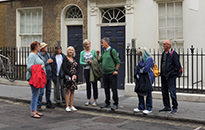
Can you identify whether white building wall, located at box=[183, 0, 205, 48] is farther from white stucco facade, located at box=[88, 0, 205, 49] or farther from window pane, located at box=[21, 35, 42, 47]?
window pane, located at box=[21, 35, 42, 47]

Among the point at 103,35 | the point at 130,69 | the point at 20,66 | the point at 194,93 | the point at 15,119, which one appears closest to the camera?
the point at 15,119

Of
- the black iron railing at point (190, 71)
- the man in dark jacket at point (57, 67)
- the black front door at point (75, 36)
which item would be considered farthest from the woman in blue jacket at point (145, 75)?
the black front door at point (75, 36)

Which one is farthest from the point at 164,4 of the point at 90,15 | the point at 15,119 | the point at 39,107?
the point at 15,119

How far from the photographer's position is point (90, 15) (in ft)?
43.5

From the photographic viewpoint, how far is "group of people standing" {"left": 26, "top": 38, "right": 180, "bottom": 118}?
26.8 feet

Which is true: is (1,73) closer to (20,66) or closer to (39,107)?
(20,66)

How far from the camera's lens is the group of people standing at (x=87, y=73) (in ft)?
26.8

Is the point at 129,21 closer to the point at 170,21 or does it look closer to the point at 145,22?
the point at 145,22

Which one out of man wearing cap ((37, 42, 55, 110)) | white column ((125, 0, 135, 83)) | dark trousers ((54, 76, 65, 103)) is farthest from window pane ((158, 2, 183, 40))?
man wearing cap ((37, 42, 55, 110))

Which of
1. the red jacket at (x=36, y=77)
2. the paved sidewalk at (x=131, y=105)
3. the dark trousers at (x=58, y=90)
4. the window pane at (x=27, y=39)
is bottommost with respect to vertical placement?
the paved sidewalk at (x=131, y=105)

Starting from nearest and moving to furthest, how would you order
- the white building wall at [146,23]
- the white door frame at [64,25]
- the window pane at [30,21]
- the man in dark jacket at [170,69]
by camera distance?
the man in dark jacket at [170,69] < the white building wall at [146,23] < the white door frame at [64,25] < the window pane at [30,21]

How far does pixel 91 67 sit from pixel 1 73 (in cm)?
747

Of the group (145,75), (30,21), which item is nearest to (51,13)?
(30,21)

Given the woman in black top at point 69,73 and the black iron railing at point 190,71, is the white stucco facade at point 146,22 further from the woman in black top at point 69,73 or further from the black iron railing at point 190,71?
the woman in black top at point 69,73
